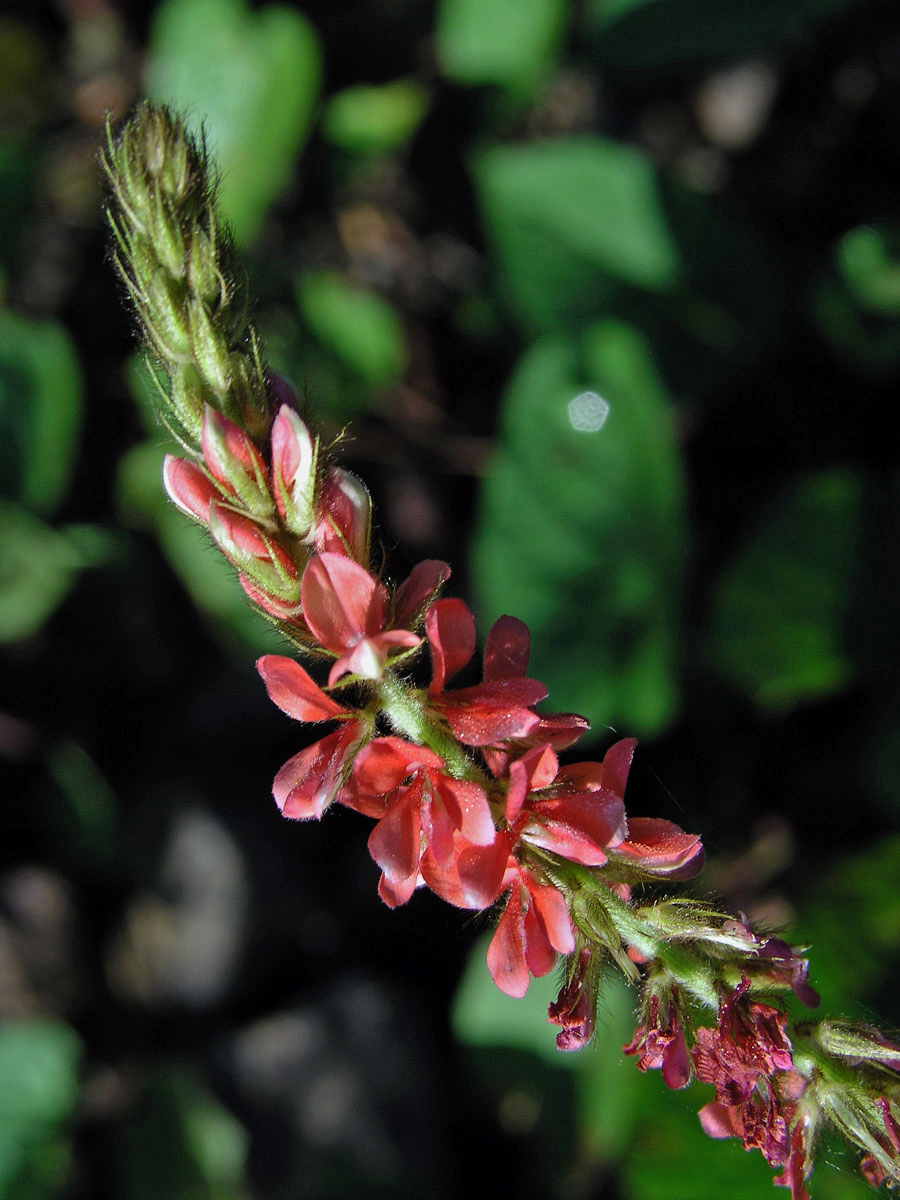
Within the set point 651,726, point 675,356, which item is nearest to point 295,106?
point 675,356

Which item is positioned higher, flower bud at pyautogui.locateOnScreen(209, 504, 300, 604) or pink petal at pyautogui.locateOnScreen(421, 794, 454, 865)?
flower bud at pyautogui.locateOnScreen(209, 504, 300, 604)

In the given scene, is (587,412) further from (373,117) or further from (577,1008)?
(577,1008)

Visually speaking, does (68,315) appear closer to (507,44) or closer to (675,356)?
(507,44)

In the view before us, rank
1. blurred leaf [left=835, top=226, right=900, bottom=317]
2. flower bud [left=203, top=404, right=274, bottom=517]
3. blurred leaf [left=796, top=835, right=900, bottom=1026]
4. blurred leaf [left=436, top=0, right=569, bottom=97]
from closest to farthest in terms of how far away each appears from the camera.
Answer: flower bud [left=203, top=404, right=274, bottom=517], blurred leaf [left=796, top=835, right=900, bottom=1026], blurred leaf [left=835, top=226, right=900, bottom=317], blurred leaf [left=436, top=0, right=569, bottom=97]

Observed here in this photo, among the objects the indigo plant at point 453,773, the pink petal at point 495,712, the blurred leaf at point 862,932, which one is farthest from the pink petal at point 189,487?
the blurred leaf at point 862,932

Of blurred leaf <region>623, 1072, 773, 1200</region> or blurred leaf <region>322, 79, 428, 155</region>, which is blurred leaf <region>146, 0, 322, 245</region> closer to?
blurred leaf <region>322, 79, 428, 155</region>

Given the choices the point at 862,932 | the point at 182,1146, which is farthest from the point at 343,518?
the point at 182,1146

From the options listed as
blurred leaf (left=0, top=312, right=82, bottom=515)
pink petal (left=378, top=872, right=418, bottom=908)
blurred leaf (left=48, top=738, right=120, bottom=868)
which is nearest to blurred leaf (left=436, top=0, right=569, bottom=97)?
blurred leaf (left=0, top=312, right=82, bottom=515)
